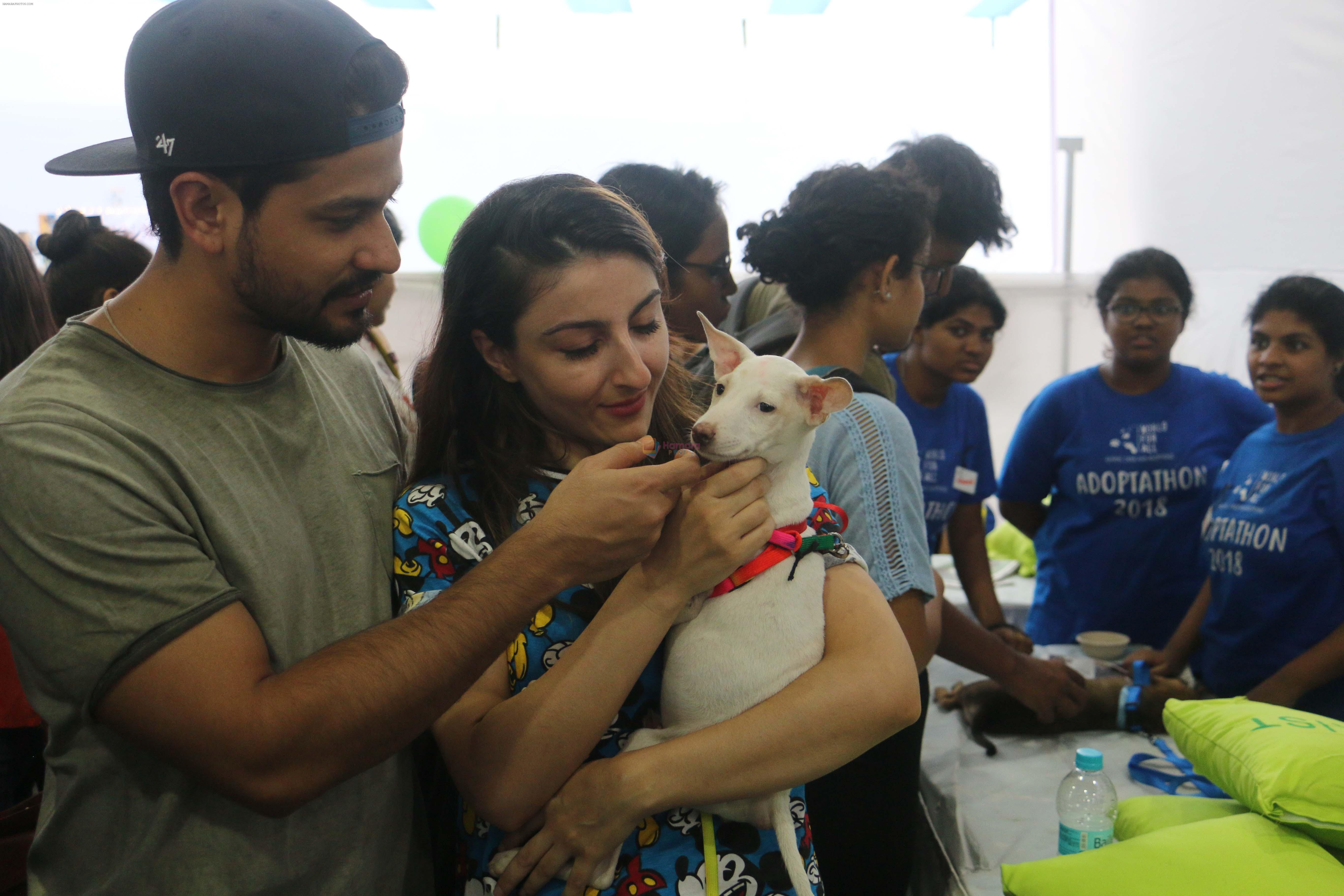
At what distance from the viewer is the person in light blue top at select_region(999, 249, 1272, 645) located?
2896mm

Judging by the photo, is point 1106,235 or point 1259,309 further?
point 1106,235

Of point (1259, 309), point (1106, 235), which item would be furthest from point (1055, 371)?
point (1259, 309)

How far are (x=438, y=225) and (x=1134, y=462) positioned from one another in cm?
421

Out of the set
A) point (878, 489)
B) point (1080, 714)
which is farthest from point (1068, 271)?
point (878, 489)

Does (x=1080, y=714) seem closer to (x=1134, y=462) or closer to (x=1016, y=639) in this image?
(x=1016, y=639)

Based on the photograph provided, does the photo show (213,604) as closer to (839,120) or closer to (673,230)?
(673,230)

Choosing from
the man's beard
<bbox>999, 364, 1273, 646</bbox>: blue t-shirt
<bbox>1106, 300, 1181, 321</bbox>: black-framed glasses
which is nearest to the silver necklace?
the man's beard

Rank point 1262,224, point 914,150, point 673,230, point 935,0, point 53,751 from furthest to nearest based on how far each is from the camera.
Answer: point 935,0 < point 1262,224 < point 914,150 < point 673,230 < point 53,751

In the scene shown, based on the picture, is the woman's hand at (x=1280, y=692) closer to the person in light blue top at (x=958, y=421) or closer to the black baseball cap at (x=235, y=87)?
the person in light blue top at (x=958, y=421)

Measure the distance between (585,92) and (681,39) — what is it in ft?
2.53

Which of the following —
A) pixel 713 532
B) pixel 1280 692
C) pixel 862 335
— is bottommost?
pixel 1280 692

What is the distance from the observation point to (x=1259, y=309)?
2.79 meters

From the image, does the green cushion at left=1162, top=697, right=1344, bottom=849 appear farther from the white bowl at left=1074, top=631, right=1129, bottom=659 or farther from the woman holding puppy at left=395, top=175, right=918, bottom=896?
the woman holding puppy at left=395, top=175, right=918, bottom=896

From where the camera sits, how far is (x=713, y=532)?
1134mm
